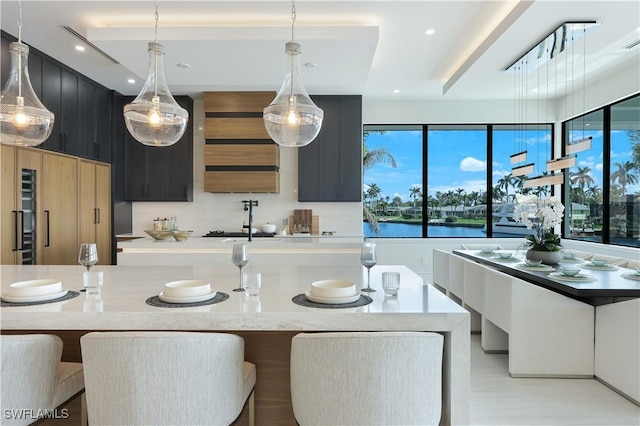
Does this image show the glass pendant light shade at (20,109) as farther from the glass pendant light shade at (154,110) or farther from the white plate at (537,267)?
the white plate at (537,267)

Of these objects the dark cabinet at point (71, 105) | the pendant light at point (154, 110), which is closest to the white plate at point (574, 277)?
the pendant light at point (154, 110)

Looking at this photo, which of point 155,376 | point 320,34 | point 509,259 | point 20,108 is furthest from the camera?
point 509,259

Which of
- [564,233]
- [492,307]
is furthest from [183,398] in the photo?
[564,233]

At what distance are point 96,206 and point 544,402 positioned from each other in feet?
17.5

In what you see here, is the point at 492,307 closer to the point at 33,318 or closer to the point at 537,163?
the point at 33,318

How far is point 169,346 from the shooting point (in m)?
1.28

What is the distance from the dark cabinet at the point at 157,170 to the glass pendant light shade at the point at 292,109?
12.2 ft

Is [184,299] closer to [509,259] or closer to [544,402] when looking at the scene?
[544,402]

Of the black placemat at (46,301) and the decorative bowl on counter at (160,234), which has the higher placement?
the decorative bowl on counter at (160,234)

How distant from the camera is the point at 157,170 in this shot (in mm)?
5855

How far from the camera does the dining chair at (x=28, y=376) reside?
1.31 metres

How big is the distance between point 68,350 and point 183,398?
3.36 ft

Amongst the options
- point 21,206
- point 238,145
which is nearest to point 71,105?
point 21,206

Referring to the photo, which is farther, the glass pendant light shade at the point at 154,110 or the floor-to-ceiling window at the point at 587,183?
the floor-to-ceiling window at the point at 587,183
